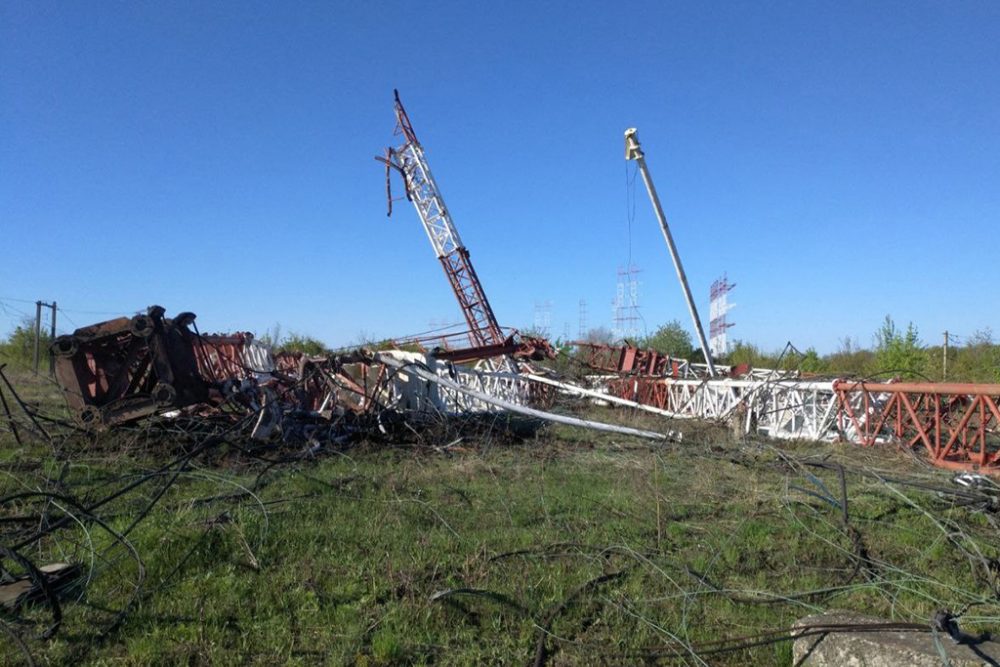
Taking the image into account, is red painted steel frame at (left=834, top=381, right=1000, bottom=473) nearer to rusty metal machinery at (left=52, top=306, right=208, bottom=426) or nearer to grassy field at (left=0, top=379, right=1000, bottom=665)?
grassy field at (left=0, top=379, right=1000, bottom=665)

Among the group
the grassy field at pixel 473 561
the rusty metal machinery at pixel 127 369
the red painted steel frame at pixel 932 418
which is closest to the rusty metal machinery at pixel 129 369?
the rusty metal machinery at pixel 127 369

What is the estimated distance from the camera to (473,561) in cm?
476

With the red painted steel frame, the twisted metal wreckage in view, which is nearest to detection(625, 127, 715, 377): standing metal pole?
the twisted metal wreckage

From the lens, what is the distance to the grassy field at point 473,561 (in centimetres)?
368

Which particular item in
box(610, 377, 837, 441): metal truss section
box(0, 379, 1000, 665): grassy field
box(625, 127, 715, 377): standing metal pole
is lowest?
box(0, 379, 1000, 665): grassy field

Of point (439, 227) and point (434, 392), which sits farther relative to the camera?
point (439, 227)

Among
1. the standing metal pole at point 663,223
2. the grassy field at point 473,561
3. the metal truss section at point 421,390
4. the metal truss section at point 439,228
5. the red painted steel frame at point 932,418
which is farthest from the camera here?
the metal truss section at point 439,228

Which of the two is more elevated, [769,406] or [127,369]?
[127,369]

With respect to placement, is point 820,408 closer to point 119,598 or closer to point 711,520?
point 711,520

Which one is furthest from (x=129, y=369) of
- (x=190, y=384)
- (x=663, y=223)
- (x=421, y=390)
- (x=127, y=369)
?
(x=663, y=223)

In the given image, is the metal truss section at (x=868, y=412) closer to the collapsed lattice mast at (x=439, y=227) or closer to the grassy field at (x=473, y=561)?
the grassy field at (x=473, y=561)

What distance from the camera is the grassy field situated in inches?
145

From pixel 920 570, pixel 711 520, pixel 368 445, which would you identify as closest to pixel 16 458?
pixel 368 445

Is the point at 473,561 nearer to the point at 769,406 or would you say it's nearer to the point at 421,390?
the point at 421,390
